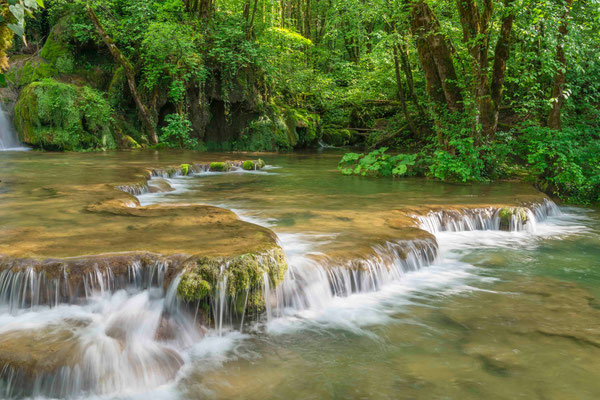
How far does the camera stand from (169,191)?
10219mm

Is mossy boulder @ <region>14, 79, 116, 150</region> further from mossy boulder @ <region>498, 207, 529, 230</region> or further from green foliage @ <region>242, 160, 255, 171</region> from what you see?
mossy boulder @ <region>498, 207, 529, 230</region>

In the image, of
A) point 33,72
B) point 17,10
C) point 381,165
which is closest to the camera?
point 17,10

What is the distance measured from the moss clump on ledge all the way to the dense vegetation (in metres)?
7.68

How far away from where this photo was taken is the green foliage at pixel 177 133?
62.9 ft

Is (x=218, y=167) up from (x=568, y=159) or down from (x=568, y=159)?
down

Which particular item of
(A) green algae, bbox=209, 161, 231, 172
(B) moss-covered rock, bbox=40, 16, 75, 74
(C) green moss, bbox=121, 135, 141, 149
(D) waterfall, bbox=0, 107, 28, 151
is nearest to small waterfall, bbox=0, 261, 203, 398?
(A) green algae, bbox=209, 161, 231, 172

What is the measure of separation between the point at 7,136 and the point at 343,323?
17.5m

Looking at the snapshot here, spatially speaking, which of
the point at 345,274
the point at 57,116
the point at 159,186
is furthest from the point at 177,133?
the point at 345,274

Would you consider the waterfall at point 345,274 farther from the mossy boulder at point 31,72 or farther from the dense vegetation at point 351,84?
the mossy boulder at point 31,72

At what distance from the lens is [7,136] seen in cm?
1739

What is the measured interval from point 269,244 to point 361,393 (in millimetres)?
1910

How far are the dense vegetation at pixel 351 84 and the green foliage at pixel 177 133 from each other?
62mm

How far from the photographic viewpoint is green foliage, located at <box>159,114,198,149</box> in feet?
62.9

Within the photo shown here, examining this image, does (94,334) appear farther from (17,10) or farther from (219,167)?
(219,167)
